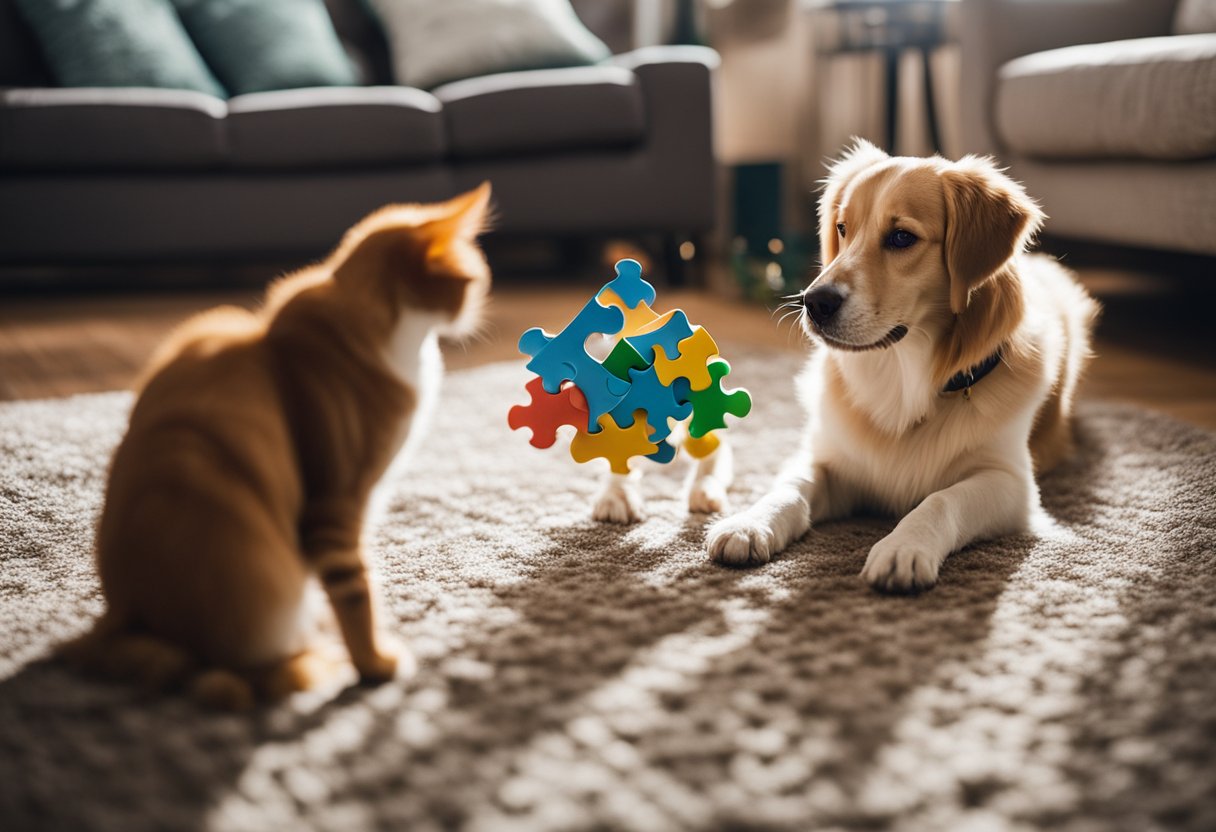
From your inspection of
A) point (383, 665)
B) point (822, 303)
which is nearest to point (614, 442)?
point (822, 303)

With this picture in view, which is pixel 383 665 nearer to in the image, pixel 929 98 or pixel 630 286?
pixel 630 286

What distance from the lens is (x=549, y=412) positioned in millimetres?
1547

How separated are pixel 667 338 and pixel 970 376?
1.49ft

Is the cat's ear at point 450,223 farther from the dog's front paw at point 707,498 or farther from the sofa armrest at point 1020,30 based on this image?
the sofa armrest at point 1020,30

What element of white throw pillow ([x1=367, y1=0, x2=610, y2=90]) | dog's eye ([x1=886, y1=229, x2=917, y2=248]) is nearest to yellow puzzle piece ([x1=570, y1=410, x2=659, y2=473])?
dog's eye ([x1=886, y1=229, x2=917, y2=248])

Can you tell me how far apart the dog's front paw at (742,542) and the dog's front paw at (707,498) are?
0.20m

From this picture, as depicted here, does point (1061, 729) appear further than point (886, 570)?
No

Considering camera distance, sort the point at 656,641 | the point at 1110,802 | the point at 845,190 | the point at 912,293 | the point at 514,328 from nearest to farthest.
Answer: the point at 1110,802, the point at 656,641, the point at 912,293, the point at 845,190, the point at 514,328

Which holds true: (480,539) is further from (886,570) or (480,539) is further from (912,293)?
(912,293)

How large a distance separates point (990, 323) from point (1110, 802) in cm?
83

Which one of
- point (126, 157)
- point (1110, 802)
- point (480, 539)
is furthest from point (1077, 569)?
point (126, 157)

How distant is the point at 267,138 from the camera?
365 cm

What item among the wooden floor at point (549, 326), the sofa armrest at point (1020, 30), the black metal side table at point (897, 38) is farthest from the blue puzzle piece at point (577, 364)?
the black metal side table at point (897, 38)

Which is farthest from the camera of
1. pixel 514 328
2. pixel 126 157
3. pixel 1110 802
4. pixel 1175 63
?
pixel 126 157
